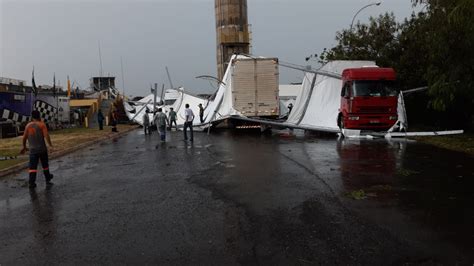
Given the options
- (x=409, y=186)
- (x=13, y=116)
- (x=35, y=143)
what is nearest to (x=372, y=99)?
(x=409, y=186)

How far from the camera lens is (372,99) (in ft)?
63.6

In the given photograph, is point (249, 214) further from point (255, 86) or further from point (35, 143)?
point (255, 86)

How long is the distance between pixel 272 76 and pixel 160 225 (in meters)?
18.0

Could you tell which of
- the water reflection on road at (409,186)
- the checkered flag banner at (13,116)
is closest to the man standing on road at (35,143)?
the water reflection on road at (409,186)

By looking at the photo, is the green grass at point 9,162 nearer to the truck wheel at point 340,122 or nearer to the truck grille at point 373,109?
the truck grille at point 373,109

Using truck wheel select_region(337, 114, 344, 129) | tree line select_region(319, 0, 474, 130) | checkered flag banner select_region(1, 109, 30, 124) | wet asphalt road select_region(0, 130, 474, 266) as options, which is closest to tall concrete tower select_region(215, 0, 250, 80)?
tree line select_region(319, 0, 474, 130)

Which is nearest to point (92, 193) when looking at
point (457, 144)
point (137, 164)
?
point (137, 164)

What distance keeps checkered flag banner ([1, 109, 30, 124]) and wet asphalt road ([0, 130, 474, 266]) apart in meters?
13.9

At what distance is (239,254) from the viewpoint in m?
4.88

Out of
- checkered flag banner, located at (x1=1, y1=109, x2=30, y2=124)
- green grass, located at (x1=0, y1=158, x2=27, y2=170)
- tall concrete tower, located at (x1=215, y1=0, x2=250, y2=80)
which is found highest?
tall concrete tower, located at (x1=215, y1=0, x2=250, y2=80)

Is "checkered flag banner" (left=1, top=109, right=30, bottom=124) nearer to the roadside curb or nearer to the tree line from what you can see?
the roadside curb

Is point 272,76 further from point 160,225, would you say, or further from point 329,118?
point 160,225

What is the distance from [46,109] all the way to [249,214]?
25.7 meters

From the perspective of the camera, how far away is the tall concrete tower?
46.3 meters
